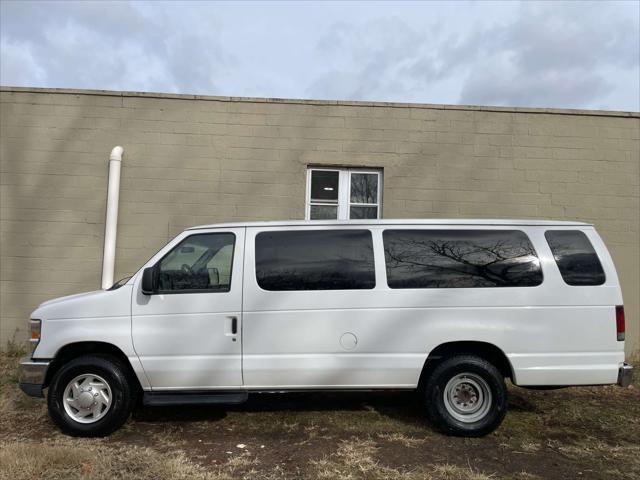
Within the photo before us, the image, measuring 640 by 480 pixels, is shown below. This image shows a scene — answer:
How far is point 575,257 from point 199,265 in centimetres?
352

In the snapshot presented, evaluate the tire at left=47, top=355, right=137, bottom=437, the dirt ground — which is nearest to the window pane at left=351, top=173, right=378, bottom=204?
the dirt ground

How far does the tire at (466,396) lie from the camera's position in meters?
4.76

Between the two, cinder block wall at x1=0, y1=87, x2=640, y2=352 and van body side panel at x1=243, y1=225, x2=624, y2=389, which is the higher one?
cinder block wall at x1=0, y1=87, x2=640, y2=352

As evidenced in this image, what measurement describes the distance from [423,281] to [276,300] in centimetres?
137

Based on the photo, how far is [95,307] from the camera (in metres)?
4.75

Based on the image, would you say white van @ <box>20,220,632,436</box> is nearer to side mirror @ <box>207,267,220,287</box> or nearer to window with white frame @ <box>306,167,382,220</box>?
side mirror @ <box>207,267,220,287</box>

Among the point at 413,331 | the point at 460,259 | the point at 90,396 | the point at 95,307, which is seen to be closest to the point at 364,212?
the point at 460,259

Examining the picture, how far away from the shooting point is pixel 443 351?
4.89 meters

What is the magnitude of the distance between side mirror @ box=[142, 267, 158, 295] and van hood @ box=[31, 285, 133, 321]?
0.59 ft

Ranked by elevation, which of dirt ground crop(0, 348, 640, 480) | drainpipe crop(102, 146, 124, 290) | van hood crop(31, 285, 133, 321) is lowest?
dirt ground crop(0, 348, 640, 480)

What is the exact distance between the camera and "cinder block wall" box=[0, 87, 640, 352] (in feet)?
26.3

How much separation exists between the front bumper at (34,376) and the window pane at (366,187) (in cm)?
508

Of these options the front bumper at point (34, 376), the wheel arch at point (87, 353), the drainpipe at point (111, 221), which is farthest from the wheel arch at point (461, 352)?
the drainpipe at point (111, 221)

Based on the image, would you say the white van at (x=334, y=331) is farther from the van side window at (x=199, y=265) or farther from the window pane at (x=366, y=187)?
the window pane at (x=366, y=187)
